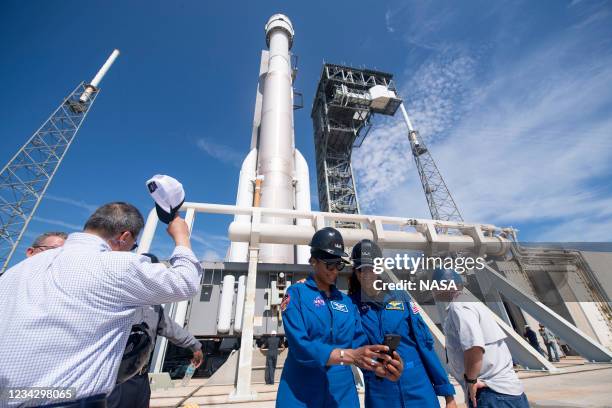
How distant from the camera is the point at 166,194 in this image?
1.81 m

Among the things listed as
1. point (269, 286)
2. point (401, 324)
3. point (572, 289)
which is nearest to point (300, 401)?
point (401, 324)

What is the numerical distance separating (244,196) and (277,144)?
386cm

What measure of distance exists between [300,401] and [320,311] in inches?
24.6

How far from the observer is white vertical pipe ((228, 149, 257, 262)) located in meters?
13.8

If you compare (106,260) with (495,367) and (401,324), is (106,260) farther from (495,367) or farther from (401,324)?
(495,367)

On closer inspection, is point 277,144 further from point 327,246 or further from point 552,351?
point 552,351

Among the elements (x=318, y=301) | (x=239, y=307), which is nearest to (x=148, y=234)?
(x=239, y=307)

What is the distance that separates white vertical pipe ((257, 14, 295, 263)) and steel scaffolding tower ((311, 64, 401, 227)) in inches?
524

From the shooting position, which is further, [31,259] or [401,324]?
[401,324]

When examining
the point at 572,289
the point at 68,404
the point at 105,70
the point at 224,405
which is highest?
the point at 105,70

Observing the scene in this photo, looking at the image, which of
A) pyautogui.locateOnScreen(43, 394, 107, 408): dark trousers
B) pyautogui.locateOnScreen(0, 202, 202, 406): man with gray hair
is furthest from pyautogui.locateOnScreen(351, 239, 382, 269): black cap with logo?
pyautogui.locateOnScreen(43, 394, 107, 408): dark trousers

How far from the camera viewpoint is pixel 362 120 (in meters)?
33.8

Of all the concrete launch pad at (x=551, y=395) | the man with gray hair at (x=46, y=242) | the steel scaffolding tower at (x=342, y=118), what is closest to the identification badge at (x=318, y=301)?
the man with gray hair at (x=46, y=242)

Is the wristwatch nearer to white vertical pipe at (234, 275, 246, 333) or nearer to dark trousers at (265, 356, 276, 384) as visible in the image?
dark trousers at (265, 356, 276, 384)
